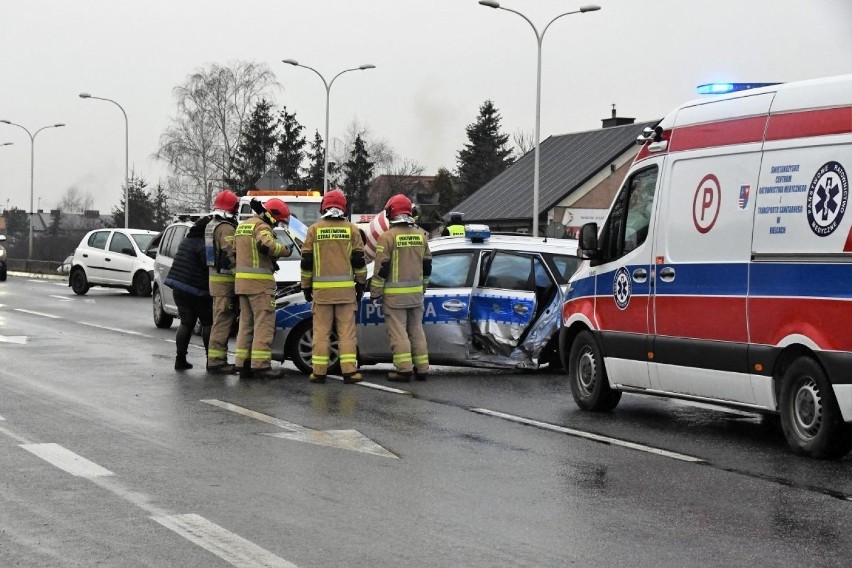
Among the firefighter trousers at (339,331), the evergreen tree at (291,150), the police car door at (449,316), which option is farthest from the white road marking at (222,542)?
the evergreen tree at (291,150)

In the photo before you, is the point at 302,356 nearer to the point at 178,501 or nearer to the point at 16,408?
the point at 16,408

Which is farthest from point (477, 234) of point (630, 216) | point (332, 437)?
point (332, 437)

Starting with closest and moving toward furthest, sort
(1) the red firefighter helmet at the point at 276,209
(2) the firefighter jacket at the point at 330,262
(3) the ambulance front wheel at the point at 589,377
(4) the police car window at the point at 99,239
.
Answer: (3) the ambulance front wheel at the point at 589,377
(2) the firefighter jacket at the point at 330,262
(1) the red firefighter helmet at the point at 276,209
(4) the police car window at the point at 99,239

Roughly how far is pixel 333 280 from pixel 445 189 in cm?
9580

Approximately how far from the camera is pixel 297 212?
1283 inches

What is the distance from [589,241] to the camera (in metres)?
11.7

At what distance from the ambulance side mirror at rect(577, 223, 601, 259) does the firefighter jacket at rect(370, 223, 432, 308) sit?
2.65 m

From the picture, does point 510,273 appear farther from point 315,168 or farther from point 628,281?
point 315,168

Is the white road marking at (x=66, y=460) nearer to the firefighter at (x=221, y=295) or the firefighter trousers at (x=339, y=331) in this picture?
the firefighter trousers at (x=339, y=331)

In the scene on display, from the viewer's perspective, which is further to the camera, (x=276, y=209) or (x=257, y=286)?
(x=276, y=209)

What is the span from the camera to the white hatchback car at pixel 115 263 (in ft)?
112

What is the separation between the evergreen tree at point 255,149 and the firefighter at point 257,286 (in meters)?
72.9

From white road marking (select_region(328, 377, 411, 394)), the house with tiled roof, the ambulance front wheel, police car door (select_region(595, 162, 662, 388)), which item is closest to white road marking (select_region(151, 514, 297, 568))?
police car door (select_region(595, 162, 662, 388))

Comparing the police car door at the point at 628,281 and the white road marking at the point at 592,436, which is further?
the police car door at the point at 628,281
